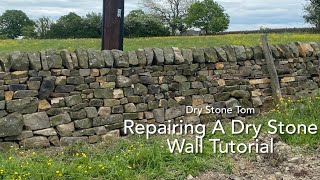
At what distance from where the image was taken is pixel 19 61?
16.4 feet

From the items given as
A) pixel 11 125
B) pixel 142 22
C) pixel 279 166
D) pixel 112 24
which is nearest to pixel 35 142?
pixel 11 125

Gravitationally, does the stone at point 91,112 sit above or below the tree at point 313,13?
below

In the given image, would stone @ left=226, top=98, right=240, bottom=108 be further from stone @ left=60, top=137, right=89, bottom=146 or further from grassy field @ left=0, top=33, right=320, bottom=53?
grassy field @ left=0, top=33, right=320, bottom=53

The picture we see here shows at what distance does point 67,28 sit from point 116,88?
25.6 meters

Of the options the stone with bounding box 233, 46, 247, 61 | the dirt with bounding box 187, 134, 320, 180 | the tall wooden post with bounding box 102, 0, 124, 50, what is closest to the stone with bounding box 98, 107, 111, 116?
the tall wooden post with bounding box 102, 0, 124, 50

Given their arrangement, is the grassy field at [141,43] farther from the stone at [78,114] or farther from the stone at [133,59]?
the stone at [78,114]

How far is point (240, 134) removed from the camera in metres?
5.77

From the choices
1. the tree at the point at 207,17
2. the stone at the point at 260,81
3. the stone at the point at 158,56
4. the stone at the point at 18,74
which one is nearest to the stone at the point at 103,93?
the stone at the point at 158,56

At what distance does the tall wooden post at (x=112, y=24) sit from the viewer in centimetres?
634

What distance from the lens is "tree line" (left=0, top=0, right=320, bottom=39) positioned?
28953mm

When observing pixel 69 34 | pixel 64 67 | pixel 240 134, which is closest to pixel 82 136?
pixel 64 67

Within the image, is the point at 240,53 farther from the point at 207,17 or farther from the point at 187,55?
the point at 207,17

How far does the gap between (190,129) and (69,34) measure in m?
25.0

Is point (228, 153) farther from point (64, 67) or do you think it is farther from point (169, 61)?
point (64, 67)
